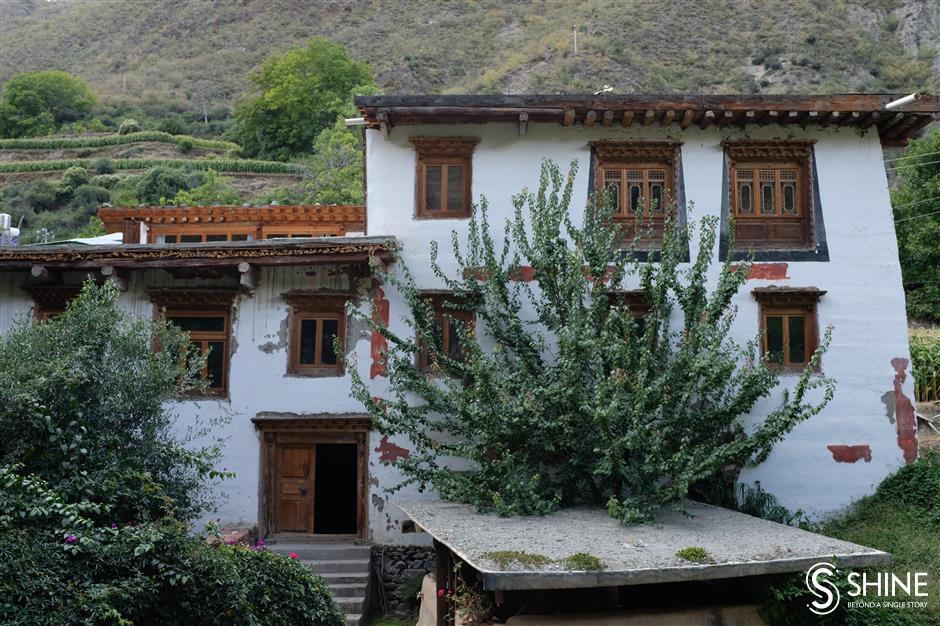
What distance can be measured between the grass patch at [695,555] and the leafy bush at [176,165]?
45836mm

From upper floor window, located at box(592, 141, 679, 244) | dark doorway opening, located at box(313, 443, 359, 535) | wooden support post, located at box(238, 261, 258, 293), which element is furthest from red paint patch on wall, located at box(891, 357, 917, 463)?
wooden support post, located at box(238, 261, 258, 293)

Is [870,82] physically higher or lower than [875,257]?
higher

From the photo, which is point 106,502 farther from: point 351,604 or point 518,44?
point 518,44

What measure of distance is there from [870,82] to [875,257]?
45.0 metres

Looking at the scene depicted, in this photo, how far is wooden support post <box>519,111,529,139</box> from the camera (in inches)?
583

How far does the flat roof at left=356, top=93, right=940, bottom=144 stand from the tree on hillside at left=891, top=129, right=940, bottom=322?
50.5 ft

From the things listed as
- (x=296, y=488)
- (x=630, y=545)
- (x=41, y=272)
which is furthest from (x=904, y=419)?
(x=41, y=272)

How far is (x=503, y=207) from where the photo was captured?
1523 centimetres

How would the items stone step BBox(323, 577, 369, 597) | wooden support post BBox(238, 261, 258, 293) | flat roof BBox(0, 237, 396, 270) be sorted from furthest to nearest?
wooden support post BBox(238, 261, 258, 293), flat roof BBox(0, 237, 396, 270), stone step BBox(323, 577, 369, 597)

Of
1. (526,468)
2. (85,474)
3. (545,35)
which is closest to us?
(85,474)

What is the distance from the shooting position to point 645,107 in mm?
14797

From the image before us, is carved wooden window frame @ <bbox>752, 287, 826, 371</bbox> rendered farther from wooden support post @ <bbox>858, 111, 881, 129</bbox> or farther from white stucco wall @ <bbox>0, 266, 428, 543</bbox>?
white stucco wall @ <bbox>0, 266, 428, 543</bbox>

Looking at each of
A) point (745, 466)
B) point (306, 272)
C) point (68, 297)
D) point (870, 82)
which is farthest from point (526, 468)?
point (870, 82)

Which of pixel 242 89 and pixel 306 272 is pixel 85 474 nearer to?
pixel 306 272
